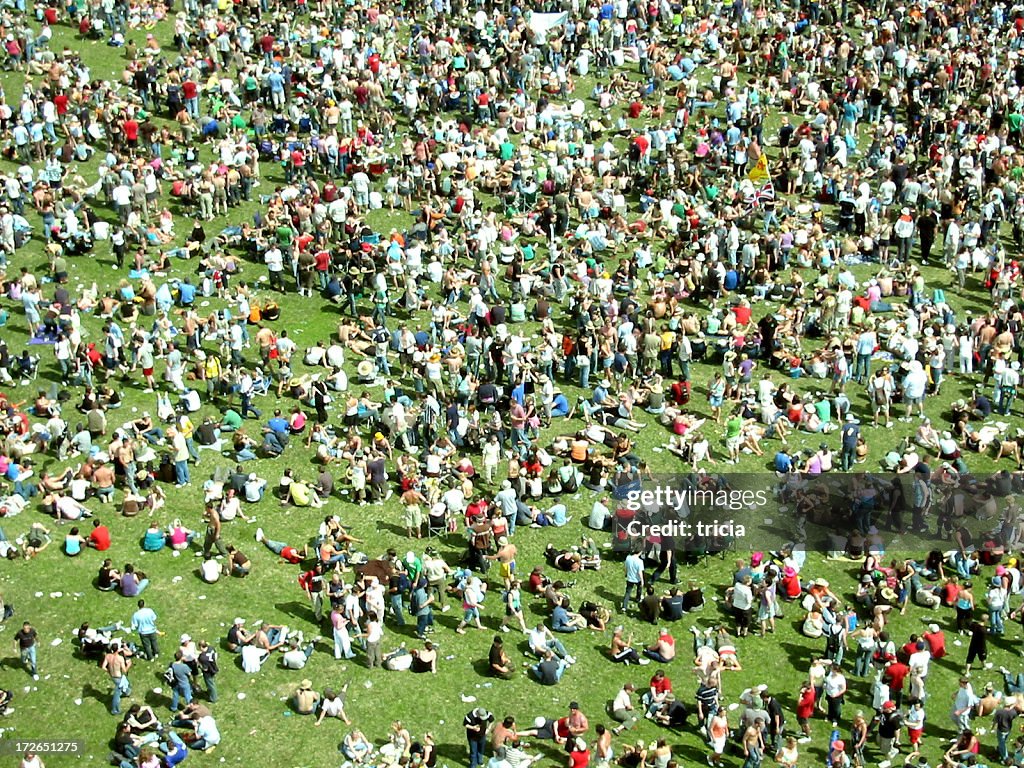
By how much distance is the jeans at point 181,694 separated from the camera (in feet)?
101

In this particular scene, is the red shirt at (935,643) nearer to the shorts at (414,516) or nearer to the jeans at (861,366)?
the jeans at (861,366)

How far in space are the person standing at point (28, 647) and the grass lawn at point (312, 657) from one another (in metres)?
0.23

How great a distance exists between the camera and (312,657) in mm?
32781

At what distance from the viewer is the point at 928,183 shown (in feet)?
168

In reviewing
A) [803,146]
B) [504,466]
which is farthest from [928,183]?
[504,466]

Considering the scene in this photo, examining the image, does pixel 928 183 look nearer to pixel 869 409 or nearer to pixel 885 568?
pixel 869 409

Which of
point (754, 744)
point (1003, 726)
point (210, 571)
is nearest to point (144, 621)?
point (210, 571)

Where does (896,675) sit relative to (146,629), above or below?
below

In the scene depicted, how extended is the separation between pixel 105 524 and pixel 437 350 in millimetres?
10967

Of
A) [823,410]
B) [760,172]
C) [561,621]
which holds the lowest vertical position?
[561,621]

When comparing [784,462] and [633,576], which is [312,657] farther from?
[784,462]

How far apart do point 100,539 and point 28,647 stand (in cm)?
430

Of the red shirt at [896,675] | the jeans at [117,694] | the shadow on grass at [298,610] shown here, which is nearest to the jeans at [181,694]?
the jeans at [117,694]

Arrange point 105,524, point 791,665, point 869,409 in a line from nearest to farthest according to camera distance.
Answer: point 791,665 < point 105,524 < point 869,409
